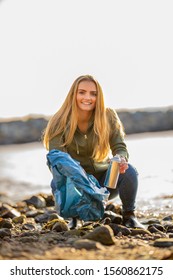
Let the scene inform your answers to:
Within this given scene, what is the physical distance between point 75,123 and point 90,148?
175mm

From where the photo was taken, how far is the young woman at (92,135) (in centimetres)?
323

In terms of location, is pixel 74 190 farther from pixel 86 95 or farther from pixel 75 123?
pixel 86 95

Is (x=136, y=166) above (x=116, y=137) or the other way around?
the other way around

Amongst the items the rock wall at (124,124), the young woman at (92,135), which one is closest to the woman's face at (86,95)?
the young woman at (92,135)

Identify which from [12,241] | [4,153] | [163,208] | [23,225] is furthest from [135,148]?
[12,241]

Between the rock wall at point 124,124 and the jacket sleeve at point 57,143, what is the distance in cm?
952

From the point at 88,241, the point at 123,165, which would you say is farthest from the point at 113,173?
the point at 88,241

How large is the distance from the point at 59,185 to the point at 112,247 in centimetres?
69

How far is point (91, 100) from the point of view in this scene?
322 cm

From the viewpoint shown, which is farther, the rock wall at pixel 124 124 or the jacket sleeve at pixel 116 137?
the rock wall at pixel 124 124

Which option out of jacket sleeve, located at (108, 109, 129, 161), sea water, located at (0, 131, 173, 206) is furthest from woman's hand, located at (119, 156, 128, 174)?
sea water, located at (0, 131, 173, 206)

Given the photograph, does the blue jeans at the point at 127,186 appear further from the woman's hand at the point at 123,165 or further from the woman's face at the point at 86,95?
the woman's face at the point at 86,95

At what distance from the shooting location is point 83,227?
124 inches
